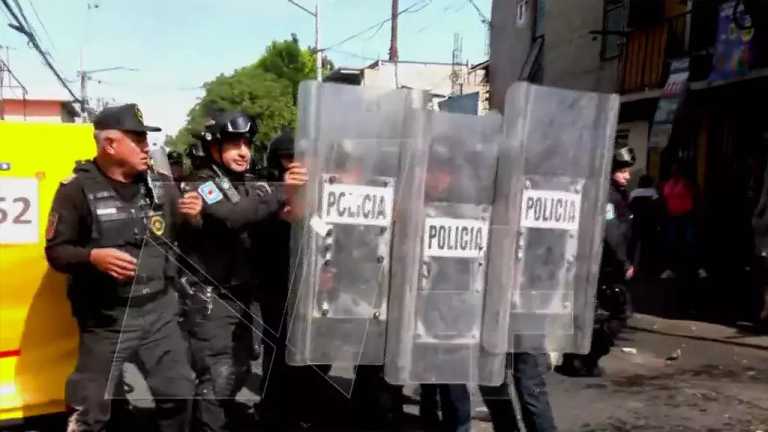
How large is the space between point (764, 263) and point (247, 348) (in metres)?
5.66

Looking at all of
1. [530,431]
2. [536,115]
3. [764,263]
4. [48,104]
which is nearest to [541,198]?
[536,115]

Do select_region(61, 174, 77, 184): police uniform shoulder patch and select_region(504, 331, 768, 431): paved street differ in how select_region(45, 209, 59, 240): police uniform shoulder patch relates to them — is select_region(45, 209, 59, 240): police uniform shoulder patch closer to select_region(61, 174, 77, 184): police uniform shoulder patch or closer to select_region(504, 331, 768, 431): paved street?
select_region(61, 174, 77, 184): police uniform shoulder patch

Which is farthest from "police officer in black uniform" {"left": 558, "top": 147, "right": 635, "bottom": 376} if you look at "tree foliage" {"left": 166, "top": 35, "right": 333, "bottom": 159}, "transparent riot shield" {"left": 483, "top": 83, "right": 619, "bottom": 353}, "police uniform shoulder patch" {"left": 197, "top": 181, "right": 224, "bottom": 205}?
"tree foliage" {"left": 166, "top": 35, "right": 333, "bottom": 159}

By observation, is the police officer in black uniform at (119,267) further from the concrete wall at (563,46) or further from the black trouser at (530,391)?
the concrete wall at (563,46)

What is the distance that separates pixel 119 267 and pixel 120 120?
0.69m

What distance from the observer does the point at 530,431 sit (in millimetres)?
4086

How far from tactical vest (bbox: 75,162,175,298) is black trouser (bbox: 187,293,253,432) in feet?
1.08

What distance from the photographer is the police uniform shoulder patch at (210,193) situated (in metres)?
3.69

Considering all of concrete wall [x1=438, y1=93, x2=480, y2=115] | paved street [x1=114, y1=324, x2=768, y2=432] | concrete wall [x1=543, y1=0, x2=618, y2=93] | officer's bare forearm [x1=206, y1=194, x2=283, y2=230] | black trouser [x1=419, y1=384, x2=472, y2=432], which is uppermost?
concrete wall [x1=543, y1=0, x2=618, y2=93]

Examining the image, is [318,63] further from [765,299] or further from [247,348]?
[247,348]

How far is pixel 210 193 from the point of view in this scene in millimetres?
3709

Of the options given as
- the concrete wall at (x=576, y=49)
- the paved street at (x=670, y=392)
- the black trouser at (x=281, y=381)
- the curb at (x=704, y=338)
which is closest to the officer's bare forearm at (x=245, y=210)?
the black trouser at (x=281, y=381)

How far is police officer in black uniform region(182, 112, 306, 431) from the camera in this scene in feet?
12.4

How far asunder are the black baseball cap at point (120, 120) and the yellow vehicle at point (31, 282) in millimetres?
323
